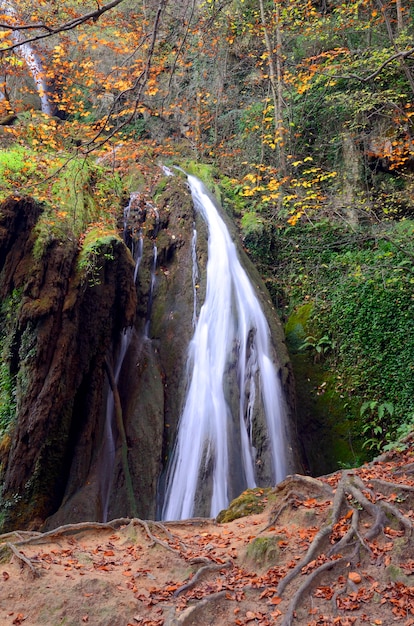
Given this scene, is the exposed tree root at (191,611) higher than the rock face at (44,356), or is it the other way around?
the rock face at (44,356)

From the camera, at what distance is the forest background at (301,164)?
33.6 feet

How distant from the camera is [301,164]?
15625mm

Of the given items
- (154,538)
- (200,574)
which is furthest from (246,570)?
(154,538)

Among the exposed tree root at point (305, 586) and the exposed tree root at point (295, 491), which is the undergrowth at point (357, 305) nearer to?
the exposed tree root at point (295, 491)

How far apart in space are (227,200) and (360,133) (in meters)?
4.50

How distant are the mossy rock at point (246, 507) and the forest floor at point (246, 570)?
1.87 feet

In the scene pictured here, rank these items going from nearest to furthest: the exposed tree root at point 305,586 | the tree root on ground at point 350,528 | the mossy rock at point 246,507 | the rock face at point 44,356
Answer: the exposed tree root at point 305,586 → the tree root on ground at point 350,528 → the mossy rock at point 246,507 → the rock face at point 44,356

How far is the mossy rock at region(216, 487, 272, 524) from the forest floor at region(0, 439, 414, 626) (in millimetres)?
571

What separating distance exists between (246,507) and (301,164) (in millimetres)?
12161

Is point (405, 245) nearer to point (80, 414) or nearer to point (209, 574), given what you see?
point (80, 414)

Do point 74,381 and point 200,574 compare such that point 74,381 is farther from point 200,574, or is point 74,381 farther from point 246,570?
point 246,570

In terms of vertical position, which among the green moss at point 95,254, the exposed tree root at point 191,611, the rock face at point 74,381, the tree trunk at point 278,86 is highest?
the tree trunk at point 278,86

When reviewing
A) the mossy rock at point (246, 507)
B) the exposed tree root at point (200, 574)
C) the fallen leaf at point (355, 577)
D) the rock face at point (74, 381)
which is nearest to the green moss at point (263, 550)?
the exposed tree root at point (200, 574)

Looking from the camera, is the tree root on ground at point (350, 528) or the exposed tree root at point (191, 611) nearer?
the exposed tree root at point (191, 611)
